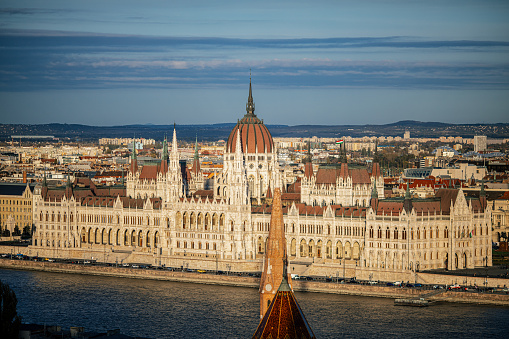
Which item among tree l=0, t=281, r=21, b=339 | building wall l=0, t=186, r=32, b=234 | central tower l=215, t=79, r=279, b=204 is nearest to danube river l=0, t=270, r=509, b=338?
tree l=0, t=281, r=21, b=339

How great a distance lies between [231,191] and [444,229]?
25.8m

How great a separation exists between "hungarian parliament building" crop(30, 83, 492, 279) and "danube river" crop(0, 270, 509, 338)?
8746mm

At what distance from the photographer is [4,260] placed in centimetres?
13488

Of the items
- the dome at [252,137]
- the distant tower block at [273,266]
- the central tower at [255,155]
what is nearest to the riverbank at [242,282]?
the central tower at [255,155]

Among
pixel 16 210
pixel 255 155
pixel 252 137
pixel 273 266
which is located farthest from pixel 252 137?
pixel 273 266

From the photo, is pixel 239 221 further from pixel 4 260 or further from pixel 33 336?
pixel 33 336

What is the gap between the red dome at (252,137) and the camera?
137750mm

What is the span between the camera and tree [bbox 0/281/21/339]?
73875 mm

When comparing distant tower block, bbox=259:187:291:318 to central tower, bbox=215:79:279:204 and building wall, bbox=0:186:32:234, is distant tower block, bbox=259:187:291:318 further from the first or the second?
building wall, bbox=0:186:32:234

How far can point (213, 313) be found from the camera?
101875 millimetres

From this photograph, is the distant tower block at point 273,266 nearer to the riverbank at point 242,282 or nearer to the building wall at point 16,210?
the riverbank at point 242,282

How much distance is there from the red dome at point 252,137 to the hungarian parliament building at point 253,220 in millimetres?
124

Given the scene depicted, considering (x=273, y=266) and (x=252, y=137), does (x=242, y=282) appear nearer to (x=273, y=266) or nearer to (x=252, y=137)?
(x=252, y=137)

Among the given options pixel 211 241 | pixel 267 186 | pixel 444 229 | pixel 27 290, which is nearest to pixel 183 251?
pixel 211 241
